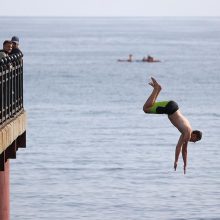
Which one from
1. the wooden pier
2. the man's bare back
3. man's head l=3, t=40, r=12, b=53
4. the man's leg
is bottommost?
the wooden pier

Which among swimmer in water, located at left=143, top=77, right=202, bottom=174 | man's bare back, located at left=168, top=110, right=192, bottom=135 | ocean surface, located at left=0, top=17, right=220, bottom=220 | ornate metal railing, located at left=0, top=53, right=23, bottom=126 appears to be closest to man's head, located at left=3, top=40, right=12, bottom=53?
ornate metal railing, located at left=0, top=53, right=23, bottom=126

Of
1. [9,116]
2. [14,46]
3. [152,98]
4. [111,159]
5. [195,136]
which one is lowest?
[111,159]

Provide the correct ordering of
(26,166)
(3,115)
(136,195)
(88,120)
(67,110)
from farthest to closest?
(67,110) < (88,120) < (26,166) < (136,195) < (3,115)

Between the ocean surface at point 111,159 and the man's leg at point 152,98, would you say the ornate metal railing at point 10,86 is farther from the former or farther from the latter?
the ocean surface at point 111,159

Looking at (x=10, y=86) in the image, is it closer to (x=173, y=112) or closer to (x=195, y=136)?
(x=195, y=136)

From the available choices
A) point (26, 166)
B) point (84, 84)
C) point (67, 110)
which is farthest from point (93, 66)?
point (26, 166)

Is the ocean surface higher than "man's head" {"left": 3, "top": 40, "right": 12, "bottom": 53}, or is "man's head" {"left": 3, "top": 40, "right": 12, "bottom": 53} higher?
"man's head" {"left": 3, "top": 40, "right": 12, "bottom": 53}

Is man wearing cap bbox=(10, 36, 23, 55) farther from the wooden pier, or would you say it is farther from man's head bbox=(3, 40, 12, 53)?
man's head bbox=(3, 40, 12, 53)

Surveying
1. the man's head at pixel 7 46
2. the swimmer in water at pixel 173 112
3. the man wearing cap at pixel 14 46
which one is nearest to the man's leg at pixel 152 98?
the swimmer in water at pixel 173 112

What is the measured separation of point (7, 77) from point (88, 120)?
63.8 m

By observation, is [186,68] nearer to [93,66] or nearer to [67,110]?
→ [93,66]

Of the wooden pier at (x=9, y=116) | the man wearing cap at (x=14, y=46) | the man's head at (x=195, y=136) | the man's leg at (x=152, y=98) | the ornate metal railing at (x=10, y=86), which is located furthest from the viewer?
the man wearing cap at (x=14, y=46)

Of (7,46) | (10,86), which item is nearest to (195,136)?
(7,46)

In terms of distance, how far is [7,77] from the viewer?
88.3ft
